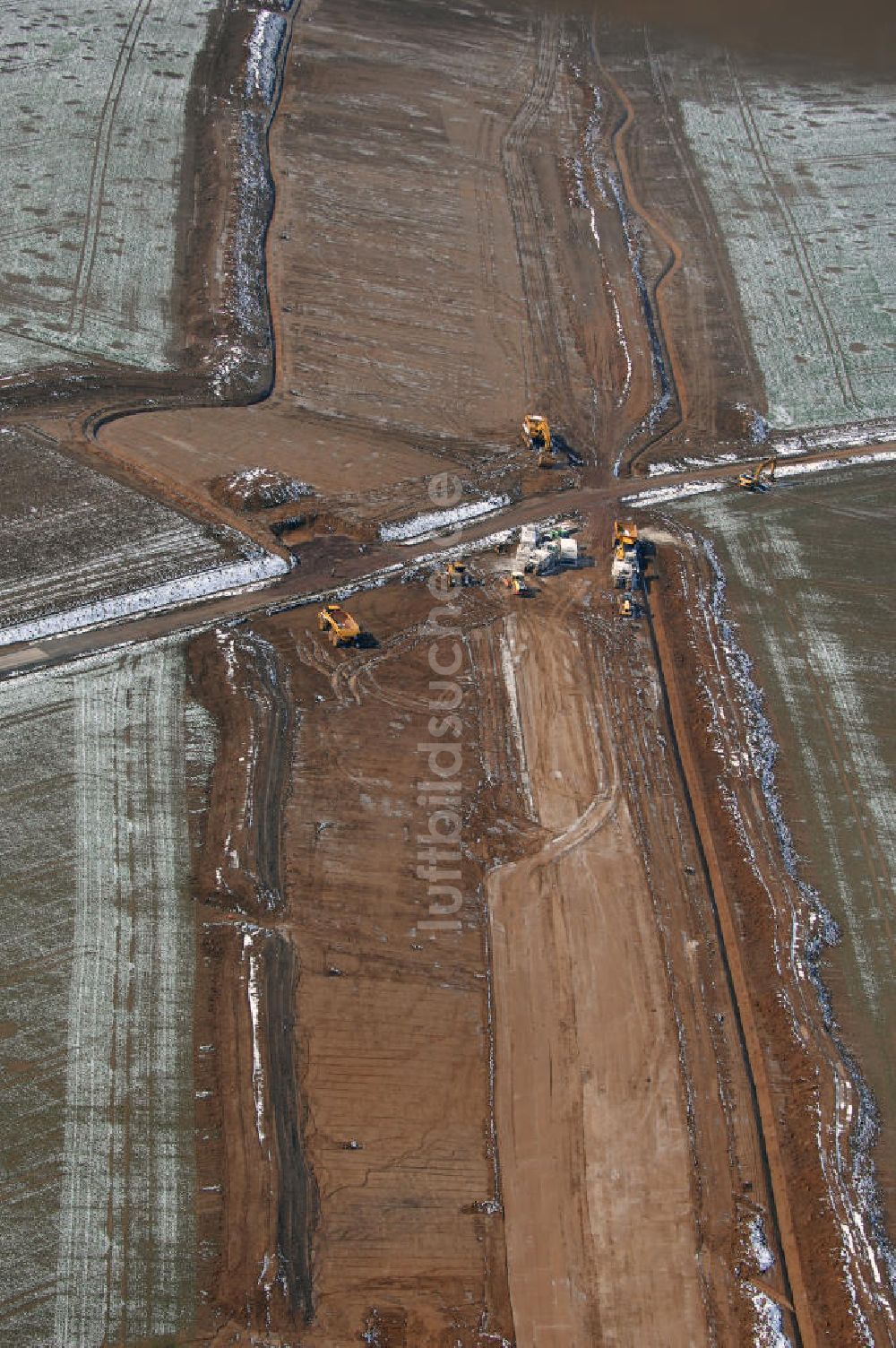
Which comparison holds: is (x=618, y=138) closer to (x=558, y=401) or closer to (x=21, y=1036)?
(x=558, y=401)

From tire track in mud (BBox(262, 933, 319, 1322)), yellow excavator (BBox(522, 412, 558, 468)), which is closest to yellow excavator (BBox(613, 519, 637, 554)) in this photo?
yellow excavator (BBox(522, 412, 558, 468))

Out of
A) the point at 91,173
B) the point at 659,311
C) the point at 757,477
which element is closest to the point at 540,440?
the point at 757,477

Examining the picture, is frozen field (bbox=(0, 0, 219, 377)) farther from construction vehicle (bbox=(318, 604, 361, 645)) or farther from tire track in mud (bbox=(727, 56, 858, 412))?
tire track in mud (bbox=(727, 56, 858, 412))

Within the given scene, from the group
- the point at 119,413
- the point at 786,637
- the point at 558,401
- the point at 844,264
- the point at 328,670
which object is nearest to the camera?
the point at 328,670

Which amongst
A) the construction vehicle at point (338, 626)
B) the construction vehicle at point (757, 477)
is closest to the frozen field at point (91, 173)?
the construction vehicle at point (338, 626)

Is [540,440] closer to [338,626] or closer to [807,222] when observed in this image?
[338,626]

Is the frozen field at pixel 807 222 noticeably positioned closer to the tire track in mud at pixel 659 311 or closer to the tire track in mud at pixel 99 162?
the tire track in mud at pixel 659 311

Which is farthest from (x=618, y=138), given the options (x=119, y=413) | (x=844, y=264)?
(x=119, y=413)
